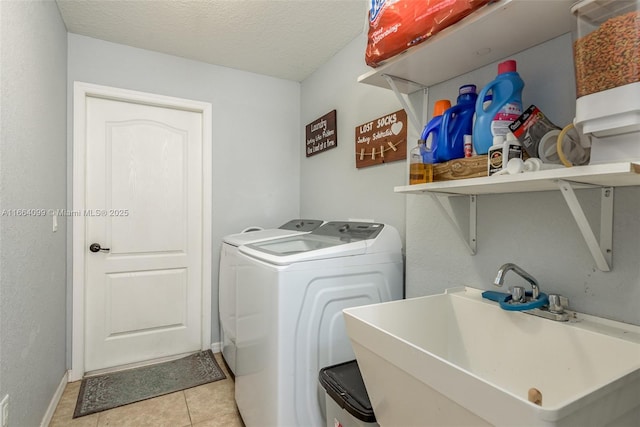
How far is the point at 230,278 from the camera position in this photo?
7.53 feet

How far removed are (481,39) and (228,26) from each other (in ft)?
5.65

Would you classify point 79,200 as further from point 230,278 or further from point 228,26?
point 228,26

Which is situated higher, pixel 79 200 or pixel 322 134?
pixel 322 134

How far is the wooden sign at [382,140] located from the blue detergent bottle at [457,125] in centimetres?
58

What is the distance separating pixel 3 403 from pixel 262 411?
0.97 m

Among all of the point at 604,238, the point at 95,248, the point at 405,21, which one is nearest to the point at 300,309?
the point at 604,238

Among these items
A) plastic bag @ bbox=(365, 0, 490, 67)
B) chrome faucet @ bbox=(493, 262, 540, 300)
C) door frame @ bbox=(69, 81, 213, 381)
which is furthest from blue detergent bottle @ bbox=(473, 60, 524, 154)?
door frame @ bbox=(69, 81, 213, 381)

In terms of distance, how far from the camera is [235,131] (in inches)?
111

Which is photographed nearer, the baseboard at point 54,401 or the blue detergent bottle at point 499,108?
the blue detergent bottle at point 499,108

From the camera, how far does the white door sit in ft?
7.93

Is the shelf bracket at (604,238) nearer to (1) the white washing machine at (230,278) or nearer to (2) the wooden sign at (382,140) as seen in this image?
(2) the wooden sign at (382,140)

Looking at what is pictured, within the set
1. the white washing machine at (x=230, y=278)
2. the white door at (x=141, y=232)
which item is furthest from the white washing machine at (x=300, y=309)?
the white door at (x=141, y=232)

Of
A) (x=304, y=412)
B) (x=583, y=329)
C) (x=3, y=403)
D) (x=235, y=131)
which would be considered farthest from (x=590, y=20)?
(x=235, y=131)

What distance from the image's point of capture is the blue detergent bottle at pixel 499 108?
1.00 metres
